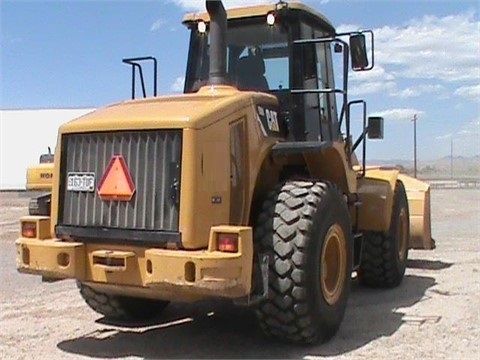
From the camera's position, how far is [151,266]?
4652 millimetres

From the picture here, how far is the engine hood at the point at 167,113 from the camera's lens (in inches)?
191

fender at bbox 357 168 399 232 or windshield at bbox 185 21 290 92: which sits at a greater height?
windshield at bbox 185 21 290 92

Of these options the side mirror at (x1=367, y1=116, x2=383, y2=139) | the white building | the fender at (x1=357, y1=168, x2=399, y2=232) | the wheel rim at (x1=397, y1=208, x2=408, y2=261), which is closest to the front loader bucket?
the wheel rim at (x1=397, y1=208, x2=408, y2=261)

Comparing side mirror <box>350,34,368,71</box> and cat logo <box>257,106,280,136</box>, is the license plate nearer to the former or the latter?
cat logo <box>257,106,280,136</box>

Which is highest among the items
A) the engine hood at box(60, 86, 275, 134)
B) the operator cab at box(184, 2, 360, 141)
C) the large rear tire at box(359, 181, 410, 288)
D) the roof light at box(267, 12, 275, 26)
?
the roof light at box(267, 12, 275, 26)

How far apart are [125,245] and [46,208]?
44.6 inches

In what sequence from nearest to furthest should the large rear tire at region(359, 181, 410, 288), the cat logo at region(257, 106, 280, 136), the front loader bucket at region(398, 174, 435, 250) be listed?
the cat logo at region(257, 106, 280, 136) → the large rear tire at region(359, 181, 410, 288) → the front loader bucket at region(398, 174, 435, 250)

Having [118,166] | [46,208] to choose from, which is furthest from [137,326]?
[118,166]

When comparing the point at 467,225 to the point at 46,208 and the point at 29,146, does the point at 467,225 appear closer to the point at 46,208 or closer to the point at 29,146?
the point at 46,208

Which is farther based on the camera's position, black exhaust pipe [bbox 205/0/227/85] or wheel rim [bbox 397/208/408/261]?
wheel rim [bbox 397/208/408/261]

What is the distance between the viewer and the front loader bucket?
910 cm

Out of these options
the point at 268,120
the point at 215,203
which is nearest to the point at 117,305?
the point at 215,203

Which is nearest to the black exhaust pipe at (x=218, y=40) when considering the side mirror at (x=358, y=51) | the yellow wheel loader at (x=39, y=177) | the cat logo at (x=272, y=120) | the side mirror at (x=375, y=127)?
the cat logo at (x=272, y=120)

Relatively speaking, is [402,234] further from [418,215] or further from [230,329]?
[230,329]
